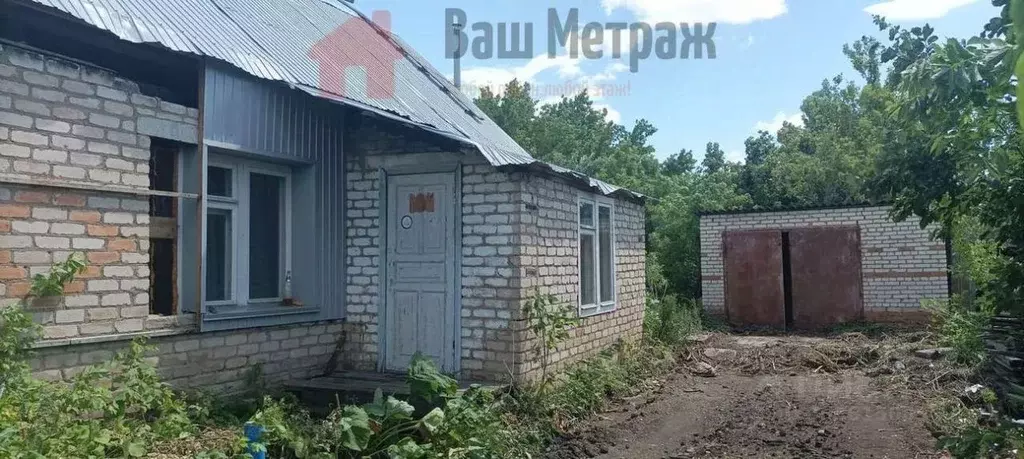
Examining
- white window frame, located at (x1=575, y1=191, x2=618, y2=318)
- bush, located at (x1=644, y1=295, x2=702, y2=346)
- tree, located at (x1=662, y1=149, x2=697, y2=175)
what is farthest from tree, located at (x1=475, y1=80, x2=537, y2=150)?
A: white window frame, located at (x1=575, y1=191, x2=618, y2=318)

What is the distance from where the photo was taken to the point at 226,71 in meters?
5.68

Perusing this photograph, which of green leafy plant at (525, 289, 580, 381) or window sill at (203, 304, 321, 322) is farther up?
window sill at (203, 304, 321, 322)

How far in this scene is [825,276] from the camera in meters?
13.5

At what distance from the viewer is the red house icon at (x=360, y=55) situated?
7.17 metres

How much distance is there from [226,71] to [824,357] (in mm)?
8479

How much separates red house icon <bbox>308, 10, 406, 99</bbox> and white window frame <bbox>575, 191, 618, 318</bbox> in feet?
8.45

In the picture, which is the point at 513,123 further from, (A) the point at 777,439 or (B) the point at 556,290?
(A) the point at 777,439

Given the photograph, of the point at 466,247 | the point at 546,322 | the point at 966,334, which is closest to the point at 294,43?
the point at 466,247

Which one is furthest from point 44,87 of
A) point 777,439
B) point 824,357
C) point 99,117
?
point 824,357

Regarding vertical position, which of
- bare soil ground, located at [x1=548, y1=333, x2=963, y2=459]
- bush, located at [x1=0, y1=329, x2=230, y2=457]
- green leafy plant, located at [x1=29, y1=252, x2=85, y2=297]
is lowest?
bare soil ground, located at [x1=548, y1=333, x2=963, y2=459]

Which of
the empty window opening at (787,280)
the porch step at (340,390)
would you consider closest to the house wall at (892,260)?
the empty window opening at (787,280)

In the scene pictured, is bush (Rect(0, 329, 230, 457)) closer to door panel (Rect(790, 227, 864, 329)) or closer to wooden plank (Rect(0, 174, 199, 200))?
wooden plank (Rect(0, 174, 199, 200))

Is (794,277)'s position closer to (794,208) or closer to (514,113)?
(794,208)

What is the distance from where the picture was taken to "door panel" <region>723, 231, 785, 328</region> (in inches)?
545
